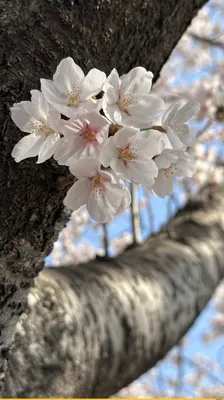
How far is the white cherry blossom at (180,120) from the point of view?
68 cm

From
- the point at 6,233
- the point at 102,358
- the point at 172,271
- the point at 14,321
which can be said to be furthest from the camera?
the point at 172,271

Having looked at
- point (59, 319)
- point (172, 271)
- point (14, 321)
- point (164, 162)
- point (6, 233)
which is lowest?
point (172, 271)

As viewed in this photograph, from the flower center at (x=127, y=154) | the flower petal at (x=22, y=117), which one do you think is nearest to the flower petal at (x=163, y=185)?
the flower center at (x=127, y=154)

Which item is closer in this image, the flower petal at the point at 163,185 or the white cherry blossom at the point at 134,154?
the white cherry blossom at the point at 134,154

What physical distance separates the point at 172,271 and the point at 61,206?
97 cm

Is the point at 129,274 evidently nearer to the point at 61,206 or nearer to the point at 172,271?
the point at 172,271

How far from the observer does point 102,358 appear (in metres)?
1.25

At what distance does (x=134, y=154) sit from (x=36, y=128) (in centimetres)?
15

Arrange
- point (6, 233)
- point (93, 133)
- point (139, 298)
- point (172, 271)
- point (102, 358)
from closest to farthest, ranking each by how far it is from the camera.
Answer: point (93, 133) < point (6, 233) < point (102, 358) < point (139, 298) < point (172, 271)

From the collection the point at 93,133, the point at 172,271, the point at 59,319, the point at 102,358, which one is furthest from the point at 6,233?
the point at 172,271

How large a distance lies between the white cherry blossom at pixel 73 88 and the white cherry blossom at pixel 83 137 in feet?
0.06

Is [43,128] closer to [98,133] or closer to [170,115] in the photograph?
[98,133]

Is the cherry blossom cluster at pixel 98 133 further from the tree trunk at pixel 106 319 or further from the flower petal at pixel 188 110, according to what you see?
the tree trunk at pixel 106 319

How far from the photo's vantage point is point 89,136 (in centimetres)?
60
